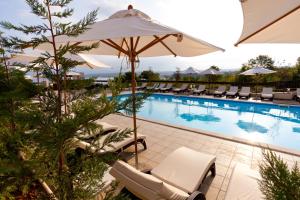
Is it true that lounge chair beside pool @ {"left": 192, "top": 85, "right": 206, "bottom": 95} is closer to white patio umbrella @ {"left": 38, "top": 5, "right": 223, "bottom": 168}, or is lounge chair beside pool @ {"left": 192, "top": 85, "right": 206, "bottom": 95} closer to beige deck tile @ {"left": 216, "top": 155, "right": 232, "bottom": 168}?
beige deck tile @ {"left": 216, "top": 155, "right": 232, "bottom": 168}

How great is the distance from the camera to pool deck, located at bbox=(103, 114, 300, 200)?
13.9 feet

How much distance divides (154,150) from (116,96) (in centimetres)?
480

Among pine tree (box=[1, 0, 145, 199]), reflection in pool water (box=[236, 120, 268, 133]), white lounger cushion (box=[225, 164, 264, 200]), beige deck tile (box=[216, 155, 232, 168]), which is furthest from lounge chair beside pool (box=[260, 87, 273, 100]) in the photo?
pine tree (box=[1, 0, 145, 199])

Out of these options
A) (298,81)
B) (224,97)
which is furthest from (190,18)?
(298,81)

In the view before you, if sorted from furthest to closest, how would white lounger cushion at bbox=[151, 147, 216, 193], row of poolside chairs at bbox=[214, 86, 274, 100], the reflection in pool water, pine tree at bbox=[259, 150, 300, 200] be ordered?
row of poolside chairs at bbox=[214, 86, 274, 100] → the reflection in pool water → white lounger cushion at bbox=[151, 147, 216, 193] → pine tree at bbox=[259, 150, 300, 200]

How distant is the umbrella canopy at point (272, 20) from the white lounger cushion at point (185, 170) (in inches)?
98.0

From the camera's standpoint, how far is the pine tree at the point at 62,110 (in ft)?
4.25

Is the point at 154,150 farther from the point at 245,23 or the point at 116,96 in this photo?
the point at 116,96

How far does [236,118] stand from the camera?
11.8m

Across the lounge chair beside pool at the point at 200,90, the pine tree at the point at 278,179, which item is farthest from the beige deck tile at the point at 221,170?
the lounge chair beside pool at the point at 200,90

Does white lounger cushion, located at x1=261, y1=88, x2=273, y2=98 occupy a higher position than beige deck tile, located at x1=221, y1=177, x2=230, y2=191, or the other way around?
white lounger cushion, located at x1=261, y1=88, x2=273, y2=98

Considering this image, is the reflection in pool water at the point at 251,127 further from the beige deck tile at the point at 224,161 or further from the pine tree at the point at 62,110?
the pine tree at the point at 62,110

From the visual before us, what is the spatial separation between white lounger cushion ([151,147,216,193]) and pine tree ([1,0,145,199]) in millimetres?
2314

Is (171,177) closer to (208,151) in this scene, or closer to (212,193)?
(212,193)
